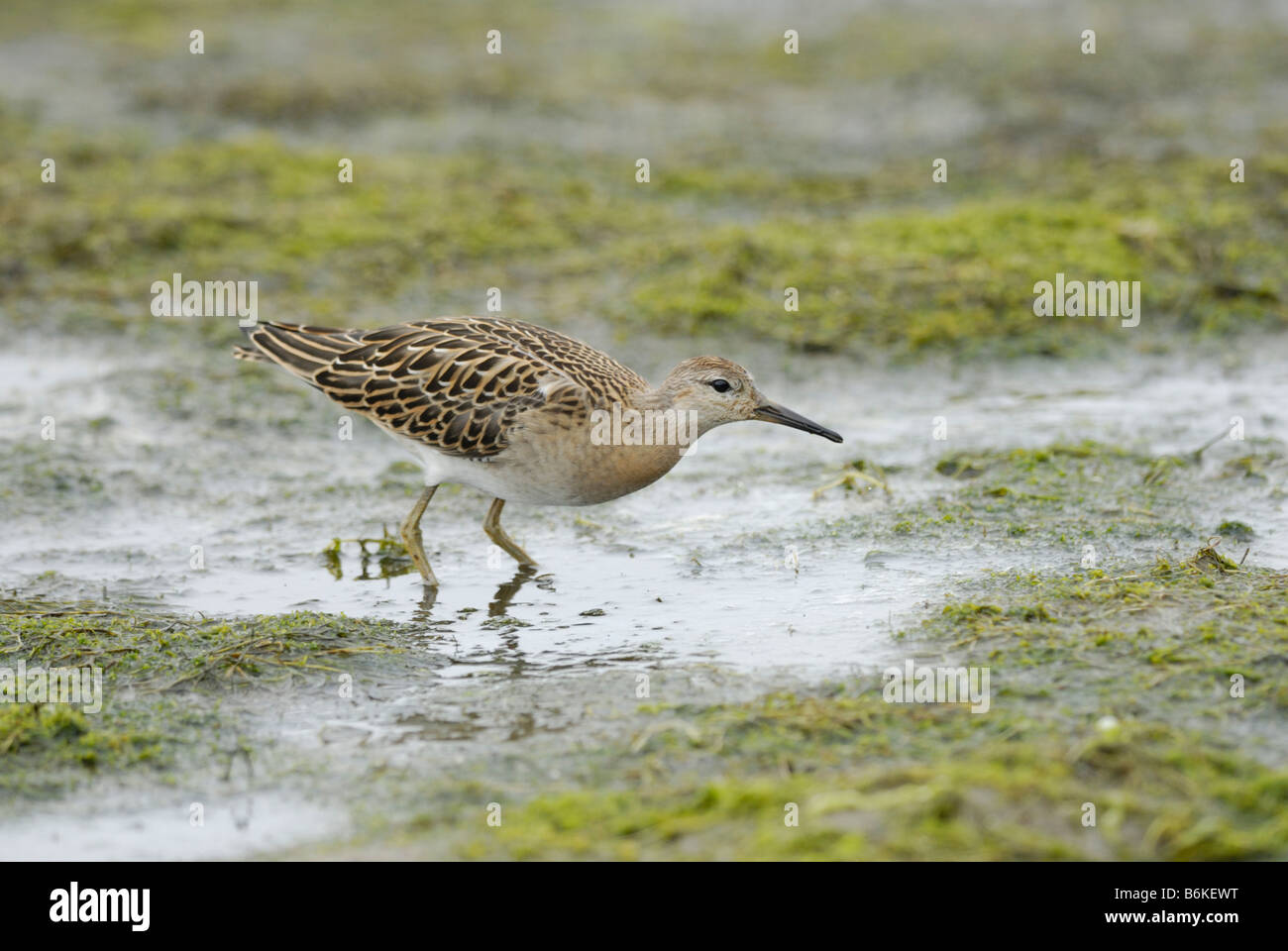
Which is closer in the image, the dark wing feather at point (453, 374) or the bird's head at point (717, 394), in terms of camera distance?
the dark wing feather at point (453, 374)

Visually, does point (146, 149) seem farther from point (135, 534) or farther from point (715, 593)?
point (715, 593)

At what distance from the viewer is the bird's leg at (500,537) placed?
10.7 m

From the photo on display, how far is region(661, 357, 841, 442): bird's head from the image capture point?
10.4 metres

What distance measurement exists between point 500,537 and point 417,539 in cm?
60

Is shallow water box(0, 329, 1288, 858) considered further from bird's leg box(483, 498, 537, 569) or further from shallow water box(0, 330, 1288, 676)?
bird's leg box(483, 498, 537, 569)

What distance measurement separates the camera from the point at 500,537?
10836 mm

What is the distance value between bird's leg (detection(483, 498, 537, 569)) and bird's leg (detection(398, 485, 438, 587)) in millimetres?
462

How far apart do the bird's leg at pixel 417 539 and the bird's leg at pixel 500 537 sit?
18.2 inches

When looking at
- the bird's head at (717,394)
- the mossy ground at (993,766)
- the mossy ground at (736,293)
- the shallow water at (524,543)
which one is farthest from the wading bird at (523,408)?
the mossy ground at (993,766)

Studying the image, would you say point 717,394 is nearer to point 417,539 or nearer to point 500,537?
point 500,537

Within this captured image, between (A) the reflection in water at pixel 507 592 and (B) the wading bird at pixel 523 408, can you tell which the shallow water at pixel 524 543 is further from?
(B) the wading bird at pixel 523 408

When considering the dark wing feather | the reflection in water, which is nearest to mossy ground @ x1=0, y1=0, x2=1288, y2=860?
the reflection in water

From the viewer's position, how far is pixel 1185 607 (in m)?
A: 8.73

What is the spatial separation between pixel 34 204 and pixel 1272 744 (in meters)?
15.5
